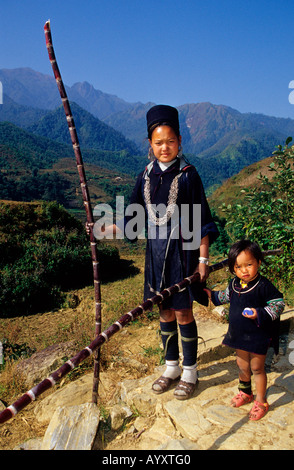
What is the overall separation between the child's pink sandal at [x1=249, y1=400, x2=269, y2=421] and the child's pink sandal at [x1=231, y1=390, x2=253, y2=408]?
0.45 ft

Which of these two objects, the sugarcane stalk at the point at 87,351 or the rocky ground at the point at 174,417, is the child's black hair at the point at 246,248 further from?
the rocky ground at the point at 174,417

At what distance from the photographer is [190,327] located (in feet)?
9.96

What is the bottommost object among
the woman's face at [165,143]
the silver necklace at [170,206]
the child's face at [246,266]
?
the child's face at [246,266]

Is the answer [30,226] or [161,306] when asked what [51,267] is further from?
[161,306]

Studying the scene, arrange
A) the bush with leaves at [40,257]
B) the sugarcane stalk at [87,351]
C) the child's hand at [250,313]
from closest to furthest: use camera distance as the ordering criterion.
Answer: the sugarcane stalk at [87,351] → the child's hand at [250,313] → the bush with leaves at [40,257]

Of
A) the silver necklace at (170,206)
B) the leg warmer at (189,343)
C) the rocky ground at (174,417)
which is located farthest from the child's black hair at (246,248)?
the rocky ground at (174,417)

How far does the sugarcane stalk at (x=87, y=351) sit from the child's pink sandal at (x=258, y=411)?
1.00 m

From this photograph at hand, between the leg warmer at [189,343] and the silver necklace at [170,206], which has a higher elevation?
the silver necklace at [170,206]

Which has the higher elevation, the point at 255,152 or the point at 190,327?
the point at 255,152

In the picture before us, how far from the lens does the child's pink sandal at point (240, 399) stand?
9.15 feet

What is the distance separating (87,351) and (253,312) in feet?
3.82

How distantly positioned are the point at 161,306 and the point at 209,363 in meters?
1.00

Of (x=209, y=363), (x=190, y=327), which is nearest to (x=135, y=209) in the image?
(x=190, y=327)

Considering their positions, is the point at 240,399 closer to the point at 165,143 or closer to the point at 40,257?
the point at 165,143
